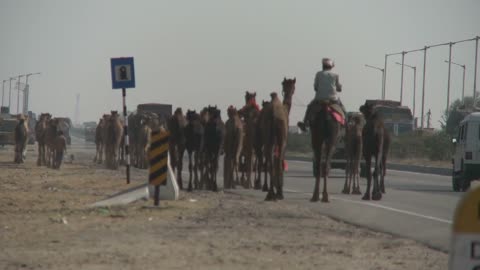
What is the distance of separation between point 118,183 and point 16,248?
1618 centimetres

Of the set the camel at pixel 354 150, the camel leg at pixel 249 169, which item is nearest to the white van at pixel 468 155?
the camel at pixel 354 150

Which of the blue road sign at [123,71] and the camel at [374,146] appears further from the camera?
the blue road sign at [123,71]

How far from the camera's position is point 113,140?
41.6m

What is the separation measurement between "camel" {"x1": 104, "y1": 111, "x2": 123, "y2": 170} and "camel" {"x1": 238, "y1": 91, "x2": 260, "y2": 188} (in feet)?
47.9

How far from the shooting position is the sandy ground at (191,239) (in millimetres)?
10203

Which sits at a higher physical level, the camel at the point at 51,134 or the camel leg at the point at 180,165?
the camel at the point at 51,134

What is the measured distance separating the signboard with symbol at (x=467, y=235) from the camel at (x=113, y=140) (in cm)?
3806

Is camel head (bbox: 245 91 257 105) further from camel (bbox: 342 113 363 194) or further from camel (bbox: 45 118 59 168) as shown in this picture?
camel (bbox: 45 118 59 168)

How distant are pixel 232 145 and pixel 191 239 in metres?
13.7

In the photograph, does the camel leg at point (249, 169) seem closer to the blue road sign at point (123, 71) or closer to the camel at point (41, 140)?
the blue road sign at point (123, 71)

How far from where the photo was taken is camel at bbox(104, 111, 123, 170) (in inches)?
1620

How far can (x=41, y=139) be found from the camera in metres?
44.9

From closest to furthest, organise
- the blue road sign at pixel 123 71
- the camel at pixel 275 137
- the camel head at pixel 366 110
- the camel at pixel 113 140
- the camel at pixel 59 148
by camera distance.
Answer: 1. the camel at pixel 275 137
2. the camel head at pixel 366 110
3. the blue road sign at pixel 123 71
4. the camel at pixel 59 148
5. the camel at pixel 113 140

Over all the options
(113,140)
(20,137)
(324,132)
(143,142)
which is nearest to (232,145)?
(324,132)
